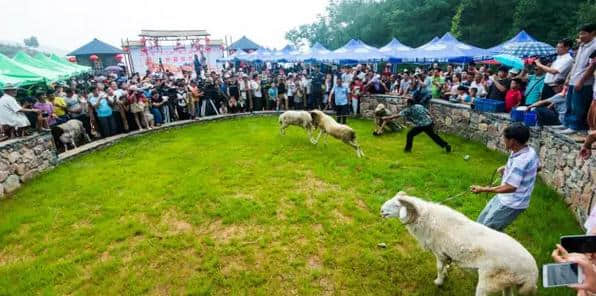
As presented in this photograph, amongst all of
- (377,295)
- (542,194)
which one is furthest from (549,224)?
(377,295)

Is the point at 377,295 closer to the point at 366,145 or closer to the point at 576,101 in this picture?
the point at 576,101

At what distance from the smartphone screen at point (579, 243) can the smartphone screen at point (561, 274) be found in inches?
4.6

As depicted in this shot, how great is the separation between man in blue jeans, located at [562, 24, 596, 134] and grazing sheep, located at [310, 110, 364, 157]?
14.9 feet

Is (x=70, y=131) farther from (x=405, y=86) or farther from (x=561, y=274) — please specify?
(x=405, y=86)

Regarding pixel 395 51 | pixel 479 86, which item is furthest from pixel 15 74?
pixel 395 51

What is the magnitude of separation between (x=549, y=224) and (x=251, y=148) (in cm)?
743

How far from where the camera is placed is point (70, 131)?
9891 millimetres

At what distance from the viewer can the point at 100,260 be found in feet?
15.3

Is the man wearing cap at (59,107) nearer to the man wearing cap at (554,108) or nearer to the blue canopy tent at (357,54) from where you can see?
the man wearing cap at (554,108)

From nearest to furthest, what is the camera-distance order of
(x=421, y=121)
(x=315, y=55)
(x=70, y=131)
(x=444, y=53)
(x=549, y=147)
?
(x=549, y=147) → (x=421, y=121) → (x=70, y=131) → (x=444, y=53) → (x=315, y=55)

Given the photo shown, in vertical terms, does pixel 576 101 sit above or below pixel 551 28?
below

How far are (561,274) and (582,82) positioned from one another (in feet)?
16.6

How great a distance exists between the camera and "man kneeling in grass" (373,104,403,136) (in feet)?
36.3

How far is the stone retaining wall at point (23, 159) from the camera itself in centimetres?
716
